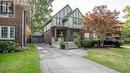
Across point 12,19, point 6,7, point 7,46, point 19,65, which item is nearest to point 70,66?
point 19,65

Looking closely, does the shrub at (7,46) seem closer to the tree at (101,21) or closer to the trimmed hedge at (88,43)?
the trimmed hedge at (88,43)

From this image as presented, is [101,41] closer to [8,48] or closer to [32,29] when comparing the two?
[8,48]

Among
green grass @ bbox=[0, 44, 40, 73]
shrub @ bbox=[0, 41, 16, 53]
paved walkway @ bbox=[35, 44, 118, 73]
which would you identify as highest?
shrub @ bbox=[0, 41, 16, 53]

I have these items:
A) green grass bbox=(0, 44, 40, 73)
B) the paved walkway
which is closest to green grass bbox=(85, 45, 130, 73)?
the paved walkway

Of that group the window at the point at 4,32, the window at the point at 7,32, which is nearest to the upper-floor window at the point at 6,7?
the window at the point at 7,32

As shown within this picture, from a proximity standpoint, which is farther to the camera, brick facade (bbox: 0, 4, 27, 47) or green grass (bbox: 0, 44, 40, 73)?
brick facade (bbox: 0, 4, 27, 47)

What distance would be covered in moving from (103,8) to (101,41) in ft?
17.6

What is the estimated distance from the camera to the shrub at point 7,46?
20288 mm

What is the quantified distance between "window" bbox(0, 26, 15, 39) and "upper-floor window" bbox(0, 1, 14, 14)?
1.72 meters

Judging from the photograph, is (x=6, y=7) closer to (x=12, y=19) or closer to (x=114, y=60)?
(x=12, y=19)

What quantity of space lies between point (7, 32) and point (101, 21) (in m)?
15.4

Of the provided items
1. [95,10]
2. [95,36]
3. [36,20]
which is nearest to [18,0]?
[95,10]

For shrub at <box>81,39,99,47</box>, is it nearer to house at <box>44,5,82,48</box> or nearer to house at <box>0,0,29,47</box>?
house at <box>44,5,82,48</box>

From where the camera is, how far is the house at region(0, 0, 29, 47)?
72.7 feet
